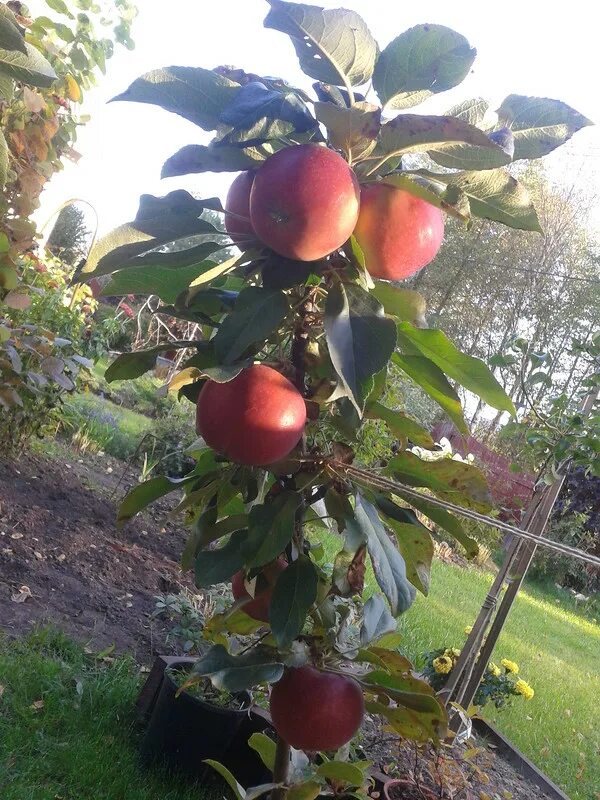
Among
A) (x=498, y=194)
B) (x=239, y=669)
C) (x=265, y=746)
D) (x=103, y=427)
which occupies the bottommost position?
(x=103, y=427)

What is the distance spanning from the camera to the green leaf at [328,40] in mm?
652

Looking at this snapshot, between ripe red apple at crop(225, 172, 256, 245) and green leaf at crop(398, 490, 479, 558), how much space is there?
0.37m

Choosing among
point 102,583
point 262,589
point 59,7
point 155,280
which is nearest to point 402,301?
point 155,280

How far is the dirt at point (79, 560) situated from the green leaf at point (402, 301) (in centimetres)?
177

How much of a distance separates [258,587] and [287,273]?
421mm

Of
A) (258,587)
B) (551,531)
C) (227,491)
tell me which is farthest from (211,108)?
(551,531)

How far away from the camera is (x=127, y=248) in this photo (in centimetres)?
77

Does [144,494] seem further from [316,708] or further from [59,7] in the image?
[59,7]

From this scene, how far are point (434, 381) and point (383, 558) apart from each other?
217 mm

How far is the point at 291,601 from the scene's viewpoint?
0.83 m

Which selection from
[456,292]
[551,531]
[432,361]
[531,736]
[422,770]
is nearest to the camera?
[432,361]

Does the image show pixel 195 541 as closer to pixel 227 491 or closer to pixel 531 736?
pixel 227 491

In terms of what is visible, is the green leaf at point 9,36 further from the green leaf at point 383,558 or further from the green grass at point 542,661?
the green grass at point 542,661

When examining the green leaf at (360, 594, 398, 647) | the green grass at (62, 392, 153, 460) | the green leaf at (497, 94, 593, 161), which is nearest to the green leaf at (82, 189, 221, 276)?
the green leaf at (497, 94, 593, 161)
